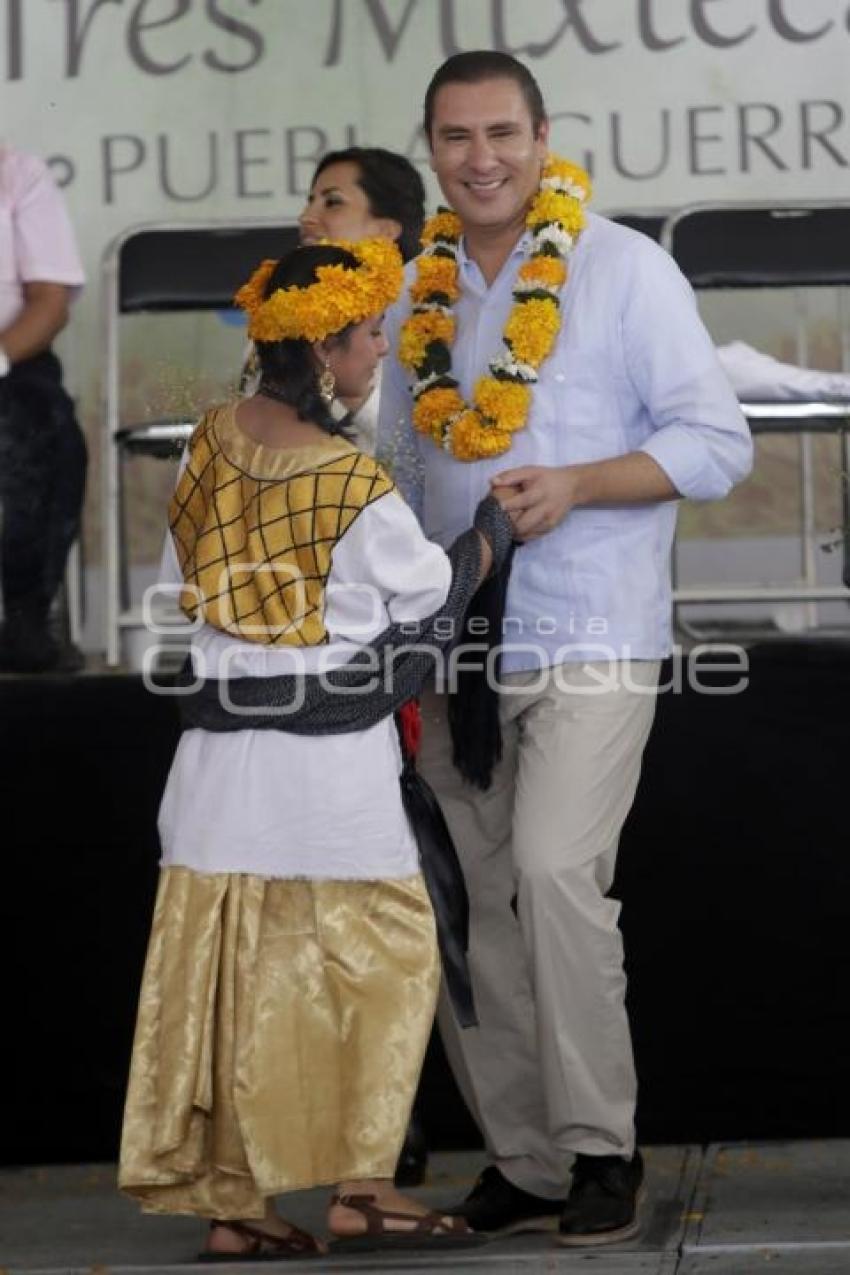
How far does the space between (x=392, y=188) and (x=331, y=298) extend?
1.31 meters

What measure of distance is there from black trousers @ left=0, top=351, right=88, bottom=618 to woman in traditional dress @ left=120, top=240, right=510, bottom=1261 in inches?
74.4

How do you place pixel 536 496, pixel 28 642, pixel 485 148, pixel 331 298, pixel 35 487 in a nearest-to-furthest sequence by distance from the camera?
pixel 331 298 < pixel 536 496 < pixel 485 148 < pixel 28 642 < pixel 35 487

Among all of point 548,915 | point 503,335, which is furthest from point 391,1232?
point 503,335

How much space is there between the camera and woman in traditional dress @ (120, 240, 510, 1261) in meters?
4.14

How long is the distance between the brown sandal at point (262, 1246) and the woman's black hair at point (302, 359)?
4.22 ft

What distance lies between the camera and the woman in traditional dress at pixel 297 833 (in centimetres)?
414

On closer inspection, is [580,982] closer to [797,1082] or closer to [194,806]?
[194,806]

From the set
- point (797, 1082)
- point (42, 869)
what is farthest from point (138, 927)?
point (797, 1082)

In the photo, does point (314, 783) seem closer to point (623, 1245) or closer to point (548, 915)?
point (548, 915)

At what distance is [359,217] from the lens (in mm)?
5367

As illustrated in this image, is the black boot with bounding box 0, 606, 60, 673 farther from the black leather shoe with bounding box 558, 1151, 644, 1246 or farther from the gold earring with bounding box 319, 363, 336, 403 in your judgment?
the black leather shoe with bounding box 558, 1151, 644, 1246

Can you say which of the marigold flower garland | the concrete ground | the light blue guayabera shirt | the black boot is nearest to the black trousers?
the black boot

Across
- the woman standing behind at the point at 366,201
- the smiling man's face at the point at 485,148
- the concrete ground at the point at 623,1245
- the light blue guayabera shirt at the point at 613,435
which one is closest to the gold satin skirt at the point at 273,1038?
the concrete ground at the point at 623,1245

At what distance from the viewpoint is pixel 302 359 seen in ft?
13.8
